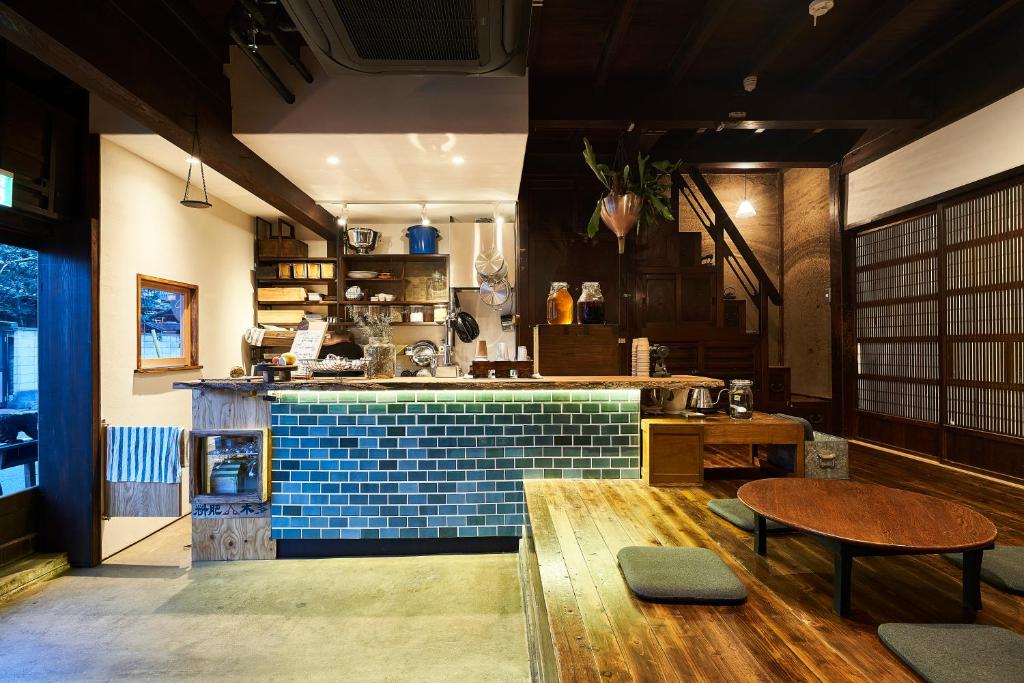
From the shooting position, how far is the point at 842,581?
1.76m

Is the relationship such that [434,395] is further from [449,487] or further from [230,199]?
[230,199]

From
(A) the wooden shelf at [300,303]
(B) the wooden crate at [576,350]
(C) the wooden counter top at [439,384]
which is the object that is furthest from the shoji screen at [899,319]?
(A) the wooden shelf at [300,303]

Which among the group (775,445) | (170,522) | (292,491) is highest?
(775,445)

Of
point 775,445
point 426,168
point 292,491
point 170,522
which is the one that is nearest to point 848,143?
point 775,445

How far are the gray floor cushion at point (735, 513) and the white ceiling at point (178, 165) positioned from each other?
179 inches

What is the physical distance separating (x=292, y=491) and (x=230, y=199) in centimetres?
347

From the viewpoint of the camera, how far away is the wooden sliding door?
433 centimetres

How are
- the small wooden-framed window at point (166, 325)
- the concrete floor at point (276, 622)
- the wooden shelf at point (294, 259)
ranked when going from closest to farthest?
the concrete floor at point (276, 622)
the small wooden-framed window at point (166, 325)
the wooden shelf at point (294, 259)

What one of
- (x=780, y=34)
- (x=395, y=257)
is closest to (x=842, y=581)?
(x=780, y=34)

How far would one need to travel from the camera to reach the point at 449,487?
3.55 metres

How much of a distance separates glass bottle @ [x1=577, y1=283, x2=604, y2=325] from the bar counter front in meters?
0.45

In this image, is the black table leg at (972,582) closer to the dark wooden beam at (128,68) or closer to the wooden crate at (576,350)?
the wooden crate at (576,350)

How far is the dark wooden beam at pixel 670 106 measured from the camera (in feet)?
15.9

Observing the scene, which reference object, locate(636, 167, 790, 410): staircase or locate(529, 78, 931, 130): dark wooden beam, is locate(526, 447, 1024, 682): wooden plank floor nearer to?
locate(636, 167, 790, 410): staircase
